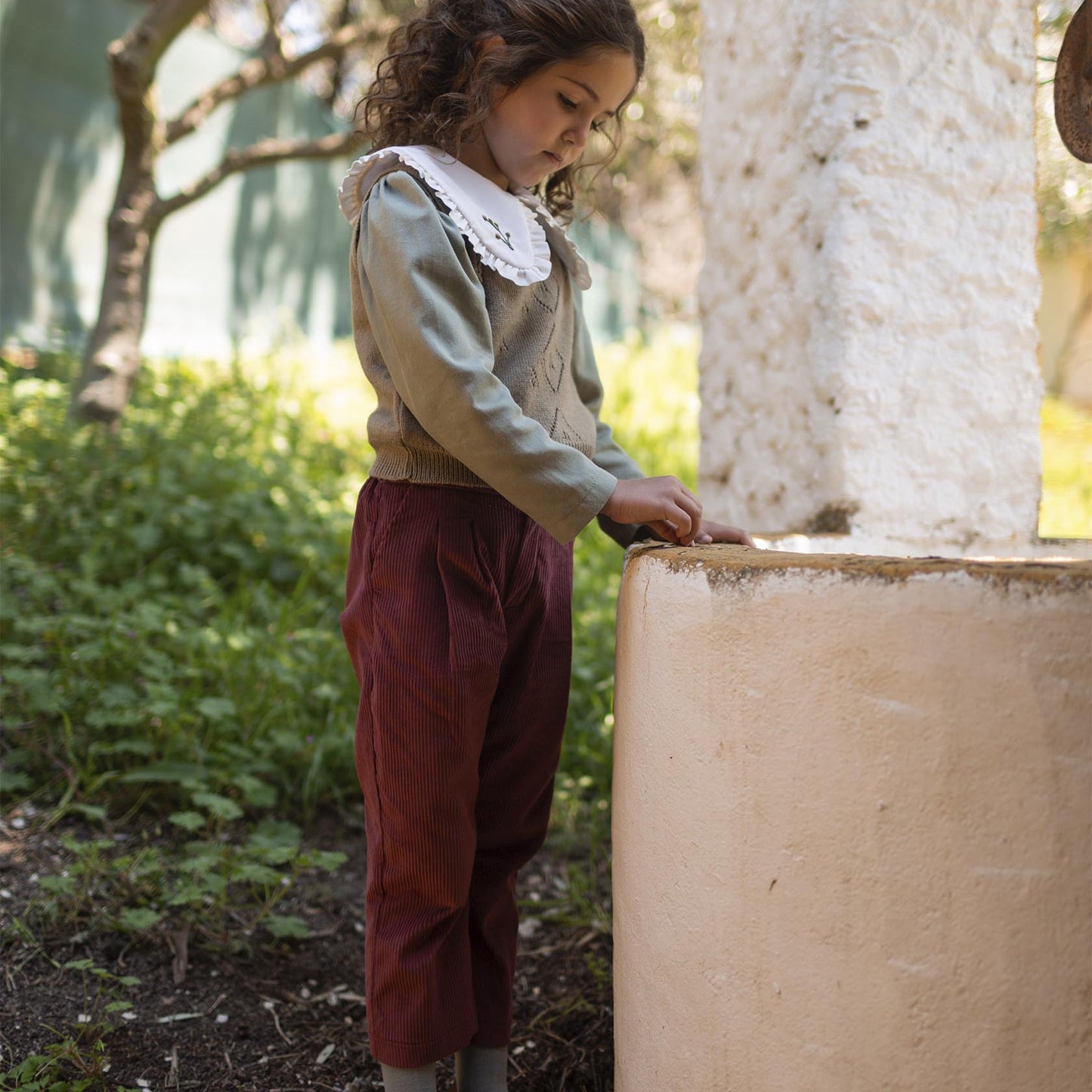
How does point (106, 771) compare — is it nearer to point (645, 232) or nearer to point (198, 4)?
point (198, 4)

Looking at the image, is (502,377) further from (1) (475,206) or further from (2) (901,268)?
(2) (901,268)

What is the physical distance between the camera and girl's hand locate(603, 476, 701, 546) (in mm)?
1411

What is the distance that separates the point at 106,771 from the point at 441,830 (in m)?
1.41

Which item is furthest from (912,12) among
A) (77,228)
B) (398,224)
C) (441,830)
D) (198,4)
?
(77,228)

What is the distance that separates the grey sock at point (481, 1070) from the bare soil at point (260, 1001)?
144mm

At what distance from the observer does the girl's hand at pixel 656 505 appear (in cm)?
141

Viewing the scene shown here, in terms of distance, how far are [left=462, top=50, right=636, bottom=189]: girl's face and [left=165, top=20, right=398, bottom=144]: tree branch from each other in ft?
13.0

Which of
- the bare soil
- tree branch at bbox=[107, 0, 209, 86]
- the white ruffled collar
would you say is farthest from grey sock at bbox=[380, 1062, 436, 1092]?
tree branch at bbox=[107, 0, 209, 86]

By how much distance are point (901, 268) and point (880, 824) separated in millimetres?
1375

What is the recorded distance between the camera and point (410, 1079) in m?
1.47

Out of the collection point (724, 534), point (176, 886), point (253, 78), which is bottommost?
point (176, 886)

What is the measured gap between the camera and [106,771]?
8.36 feet

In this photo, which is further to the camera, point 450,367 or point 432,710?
point 432,710

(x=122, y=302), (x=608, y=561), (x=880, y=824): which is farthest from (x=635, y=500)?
(x=122, y=302)
